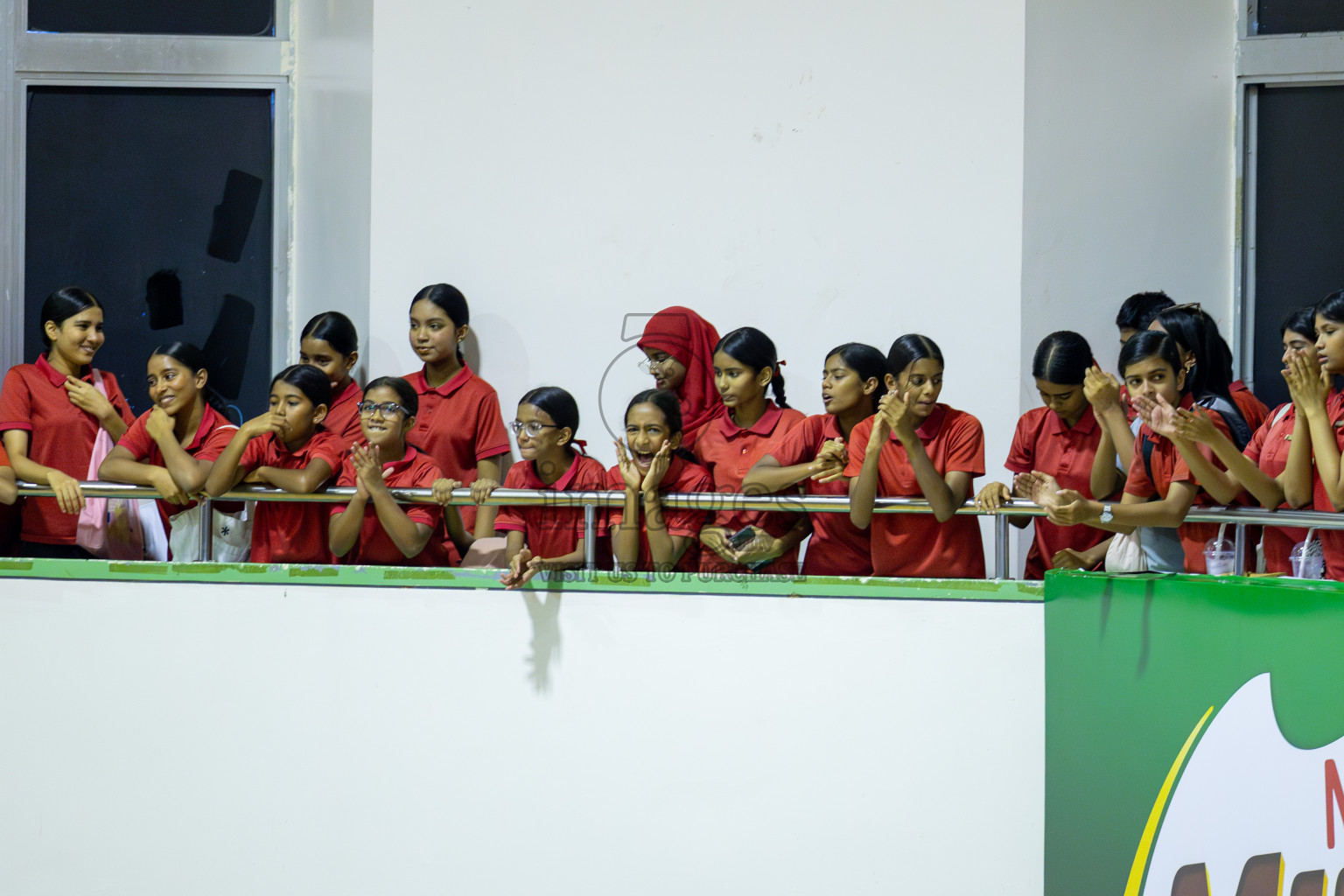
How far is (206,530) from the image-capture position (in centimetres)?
329

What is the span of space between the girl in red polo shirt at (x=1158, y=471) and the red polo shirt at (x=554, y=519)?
1.33 meters

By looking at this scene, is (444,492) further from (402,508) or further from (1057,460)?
(1057,460)

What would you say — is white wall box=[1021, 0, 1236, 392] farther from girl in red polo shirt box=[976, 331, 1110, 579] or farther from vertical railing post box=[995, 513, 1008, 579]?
vertical railing post box=[995, 513, 1008, 579]

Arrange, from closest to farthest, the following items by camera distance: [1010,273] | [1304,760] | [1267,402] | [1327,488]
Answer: [1304,760], [1327,488], [1010,273], [1267,402]

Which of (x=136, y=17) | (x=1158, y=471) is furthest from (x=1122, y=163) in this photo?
(x=136, y=17)

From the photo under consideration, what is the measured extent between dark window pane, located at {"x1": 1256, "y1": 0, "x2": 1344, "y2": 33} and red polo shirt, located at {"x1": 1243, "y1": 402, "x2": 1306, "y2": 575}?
242cm

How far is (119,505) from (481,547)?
4.00ft

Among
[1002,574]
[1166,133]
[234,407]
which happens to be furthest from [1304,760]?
[234,407]

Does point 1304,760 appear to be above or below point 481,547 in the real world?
below

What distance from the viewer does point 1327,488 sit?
2.55 m

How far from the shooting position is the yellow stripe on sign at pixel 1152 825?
2.41 metres

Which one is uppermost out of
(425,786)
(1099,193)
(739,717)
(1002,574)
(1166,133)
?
(1166,133)

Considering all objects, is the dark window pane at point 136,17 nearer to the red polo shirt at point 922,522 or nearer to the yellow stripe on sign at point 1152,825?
the red polo shirt at point 922,522

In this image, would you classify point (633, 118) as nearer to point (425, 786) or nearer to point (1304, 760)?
point (425, 786)
